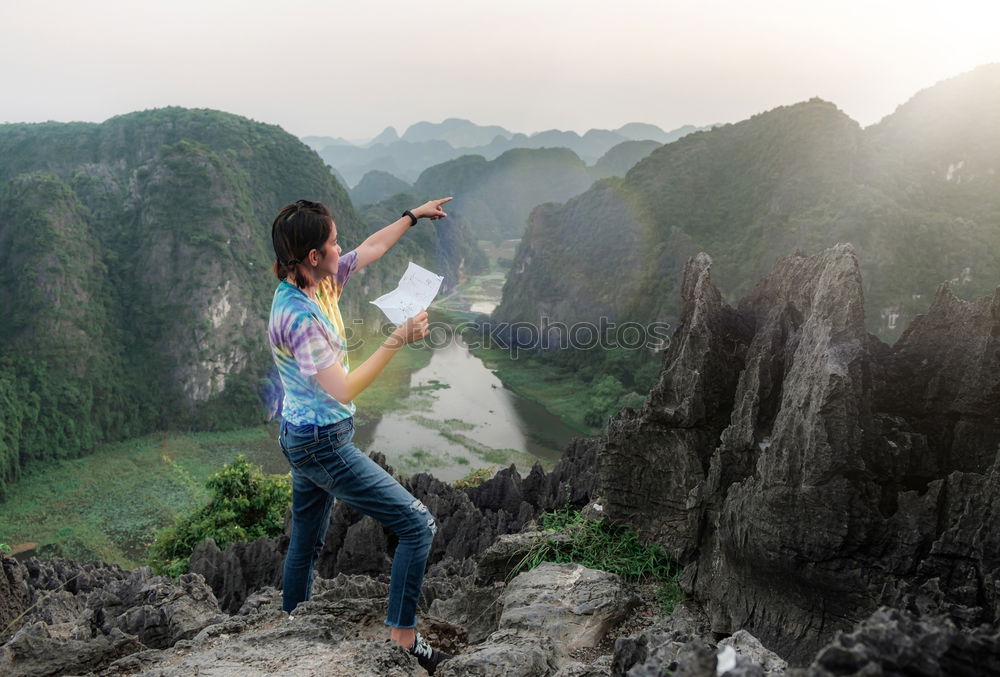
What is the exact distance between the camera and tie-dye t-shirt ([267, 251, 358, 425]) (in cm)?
296

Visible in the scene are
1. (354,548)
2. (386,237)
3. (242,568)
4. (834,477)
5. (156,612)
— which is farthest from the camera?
(242,568)

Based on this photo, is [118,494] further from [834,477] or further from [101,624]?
[834,477]

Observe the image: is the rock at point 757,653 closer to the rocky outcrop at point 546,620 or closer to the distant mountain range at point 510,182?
the rocky outcrop at point 546,620

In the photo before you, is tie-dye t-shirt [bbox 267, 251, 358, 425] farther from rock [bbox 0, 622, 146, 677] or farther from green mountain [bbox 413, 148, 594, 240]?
green mountain [bbox 413, 148, 594, 240]

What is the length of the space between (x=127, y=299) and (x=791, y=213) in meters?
56.3

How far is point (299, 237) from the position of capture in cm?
309

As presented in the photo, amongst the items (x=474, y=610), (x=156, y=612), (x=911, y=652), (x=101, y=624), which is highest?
(x=911, y=652)

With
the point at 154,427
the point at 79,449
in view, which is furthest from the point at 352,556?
the point at 154,427

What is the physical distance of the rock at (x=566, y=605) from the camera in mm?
3969

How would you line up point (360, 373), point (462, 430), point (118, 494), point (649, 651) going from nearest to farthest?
1. point (649, 651)
2. point (360, 373)
3. point (118, 494)
4. point (462, 430)

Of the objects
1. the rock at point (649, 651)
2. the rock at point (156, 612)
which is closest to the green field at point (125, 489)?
the rock at point (156, 612)

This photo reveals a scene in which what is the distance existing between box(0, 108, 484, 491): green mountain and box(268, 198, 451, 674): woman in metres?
42.7

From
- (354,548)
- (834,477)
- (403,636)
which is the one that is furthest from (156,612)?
(354,548)

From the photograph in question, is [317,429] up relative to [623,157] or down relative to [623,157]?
down
